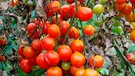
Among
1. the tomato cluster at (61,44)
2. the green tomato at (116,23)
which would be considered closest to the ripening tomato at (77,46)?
the tomato cluster at (61,44)

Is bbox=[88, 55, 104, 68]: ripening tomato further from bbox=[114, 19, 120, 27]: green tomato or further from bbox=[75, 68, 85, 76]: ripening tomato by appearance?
bbox=[114, 19, 120, 27]: green tomato

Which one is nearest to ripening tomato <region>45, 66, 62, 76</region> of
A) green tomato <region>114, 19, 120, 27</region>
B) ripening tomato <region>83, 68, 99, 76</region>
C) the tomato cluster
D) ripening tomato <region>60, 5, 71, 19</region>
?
the tomato cluster

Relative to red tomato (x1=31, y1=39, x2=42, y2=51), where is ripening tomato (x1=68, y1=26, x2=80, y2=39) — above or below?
above

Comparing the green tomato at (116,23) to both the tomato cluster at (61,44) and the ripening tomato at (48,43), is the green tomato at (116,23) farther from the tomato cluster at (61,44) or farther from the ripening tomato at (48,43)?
the ripening tomato at (48,43)

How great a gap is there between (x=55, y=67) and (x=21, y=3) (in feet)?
3.05

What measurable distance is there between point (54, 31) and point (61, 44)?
91 millimetres

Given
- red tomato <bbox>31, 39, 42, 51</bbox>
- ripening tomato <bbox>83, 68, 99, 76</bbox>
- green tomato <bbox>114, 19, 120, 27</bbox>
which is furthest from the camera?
green tomato <bbox>114, 19, 120, 27</bbox>

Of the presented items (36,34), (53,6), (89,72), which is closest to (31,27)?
(36,34)

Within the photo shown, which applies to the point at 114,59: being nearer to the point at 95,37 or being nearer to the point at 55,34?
the point at 95,37

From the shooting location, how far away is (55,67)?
1269 mm

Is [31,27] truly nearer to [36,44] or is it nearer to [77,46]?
[36,44]

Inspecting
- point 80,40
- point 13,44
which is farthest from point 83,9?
point 13,44

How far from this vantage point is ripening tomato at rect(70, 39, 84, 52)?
48.8 inches

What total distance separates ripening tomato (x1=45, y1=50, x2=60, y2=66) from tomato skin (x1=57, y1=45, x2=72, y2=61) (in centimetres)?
2
